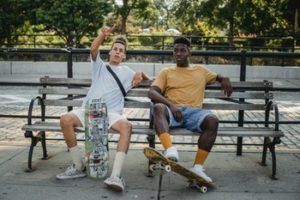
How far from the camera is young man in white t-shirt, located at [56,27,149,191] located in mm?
4895

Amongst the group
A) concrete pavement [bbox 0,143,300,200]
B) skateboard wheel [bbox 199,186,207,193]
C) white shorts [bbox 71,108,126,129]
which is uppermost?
white shorts [bbox 71,108,126,129]

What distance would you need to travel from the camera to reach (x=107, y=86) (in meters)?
5.26

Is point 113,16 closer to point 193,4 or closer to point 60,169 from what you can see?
point 193,4

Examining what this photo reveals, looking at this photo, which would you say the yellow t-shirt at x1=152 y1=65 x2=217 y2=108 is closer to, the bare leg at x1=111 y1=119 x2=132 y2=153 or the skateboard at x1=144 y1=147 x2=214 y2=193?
the bare leg at x1=111 y1=119 x2=132 y2=153

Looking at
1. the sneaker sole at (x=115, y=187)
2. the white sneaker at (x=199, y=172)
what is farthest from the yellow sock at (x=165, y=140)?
the sneaker sole at (x=115, y=187)

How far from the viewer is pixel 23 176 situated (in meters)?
5.11

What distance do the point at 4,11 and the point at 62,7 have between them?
2.84m

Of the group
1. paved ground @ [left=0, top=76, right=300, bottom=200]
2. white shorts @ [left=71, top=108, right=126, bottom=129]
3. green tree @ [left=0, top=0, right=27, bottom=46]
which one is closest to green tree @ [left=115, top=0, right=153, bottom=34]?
green tree @ [left=0, top=0, right=27, bottom=46]

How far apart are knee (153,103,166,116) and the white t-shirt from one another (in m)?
0.47

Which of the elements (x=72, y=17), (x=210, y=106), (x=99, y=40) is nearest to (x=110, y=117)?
(x=99, y=40)

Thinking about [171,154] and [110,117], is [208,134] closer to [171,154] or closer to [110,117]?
[171,154]

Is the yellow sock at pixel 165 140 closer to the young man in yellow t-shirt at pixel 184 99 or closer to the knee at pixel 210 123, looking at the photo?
the young man in yellow t-shirt at pixel 184 99

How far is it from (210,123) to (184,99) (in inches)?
21.1

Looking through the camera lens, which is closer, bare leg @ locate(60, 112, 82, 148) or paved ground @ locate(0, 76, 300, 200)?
paved ground @ locate(0, 76, 300, 200)
